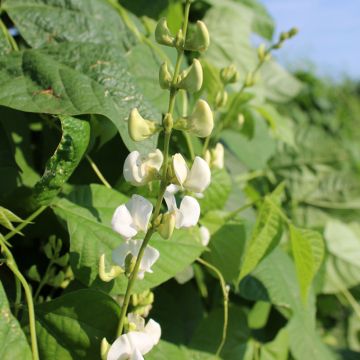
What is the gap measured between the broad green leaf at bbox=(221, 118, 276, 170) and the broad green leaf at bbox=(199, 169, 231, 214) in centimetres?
23

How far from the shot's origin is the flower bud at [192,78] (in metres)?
0.52

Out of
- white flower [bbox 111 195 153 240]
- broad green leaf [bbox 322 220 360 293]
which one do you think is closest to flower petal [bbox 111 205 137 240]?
white flower [bbox 111 195 153 240]

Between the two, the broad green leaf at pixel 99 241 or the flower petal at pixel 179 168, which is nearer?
the flower petal at pixel 179 168

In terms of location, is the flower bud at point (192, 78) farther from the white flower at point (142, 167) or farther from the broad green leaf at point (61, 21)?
the broad green leaf at point (61, 21)

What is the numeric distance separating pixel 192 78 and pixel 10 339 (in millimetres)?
311

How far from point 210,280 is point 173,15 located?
493 millimetres

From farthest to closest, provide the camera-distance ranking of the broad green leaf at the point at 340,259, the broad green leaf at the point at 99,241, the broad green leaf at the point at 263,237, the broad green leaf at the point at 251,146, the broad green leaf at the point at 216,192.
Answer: the broad green leaf at the point at 340,259
the broad green leaf at the point at 251,146
the broad green leaf at the point at 216,192
the broad green leaf at the point at 263,237
the broad green leaf at the point at 99,241

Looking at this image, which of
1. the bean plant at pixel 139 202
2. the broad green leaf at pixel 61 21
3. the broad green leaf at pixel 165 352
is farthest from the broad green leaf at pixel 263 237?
the broad green leaf at pixel 61 21

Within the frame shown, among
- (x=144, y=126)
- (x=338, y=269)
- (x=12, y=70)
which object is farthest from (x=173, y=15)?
(x=338, y=269)

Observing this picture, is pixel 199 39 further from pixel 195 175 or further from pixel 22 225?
pixel 22 225

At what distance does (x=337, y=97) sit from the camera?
3322mm

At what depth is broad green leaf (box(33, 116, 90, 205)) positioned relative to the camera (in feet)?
1.96

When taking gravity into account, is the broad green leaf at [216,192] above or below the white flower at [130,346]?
below

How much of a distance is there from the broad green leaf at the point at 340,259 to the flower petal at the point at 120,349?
73 cm
